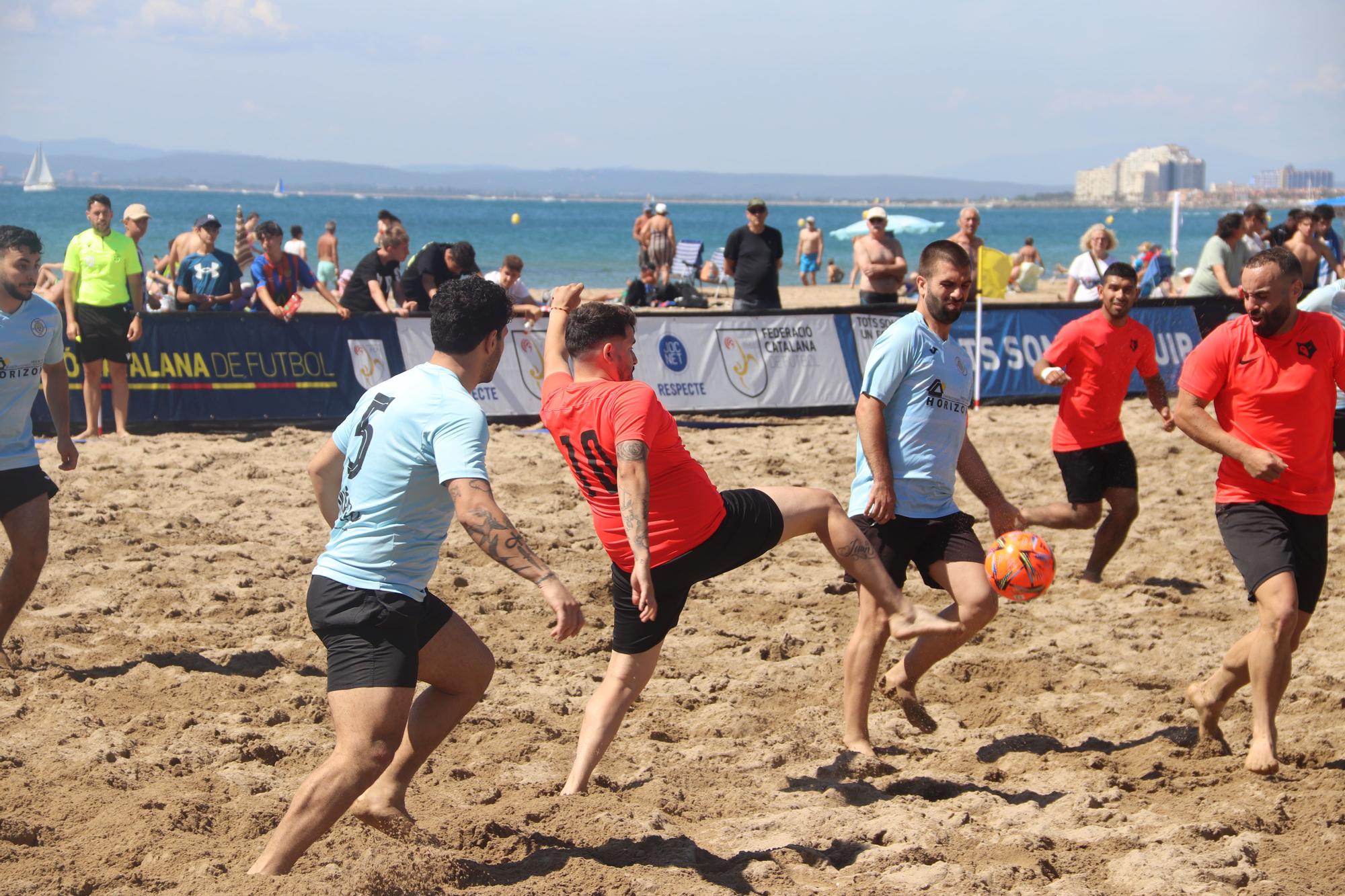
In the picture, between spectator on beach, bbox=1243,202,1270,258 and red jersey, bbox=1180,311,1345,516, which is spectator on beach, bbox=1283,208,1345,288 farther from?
red jersey, bbox=1180,311,1345,516

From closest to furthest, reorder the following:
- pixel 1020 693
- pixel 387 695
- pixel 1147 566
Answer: pixel 387 695 → pixel 1020 693 → pixel 1147 566

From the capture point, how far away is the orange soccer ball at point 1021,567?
16.0 ft

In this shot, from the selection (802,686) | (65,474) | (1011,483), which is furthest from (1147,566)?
(65,474)

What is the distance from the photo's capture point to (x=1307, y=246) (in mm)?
11602

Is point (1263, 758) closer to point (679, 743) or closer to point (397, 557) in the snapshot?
point (679, 743)

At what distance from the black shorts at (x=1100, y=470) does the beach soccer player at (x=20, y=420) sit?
207 inches

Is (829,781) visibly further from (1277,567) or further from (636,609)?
(1277,567)

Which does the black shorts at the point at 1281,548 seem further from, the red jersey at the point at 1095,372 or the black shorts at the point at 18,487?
the black shorts at the point at 18,487

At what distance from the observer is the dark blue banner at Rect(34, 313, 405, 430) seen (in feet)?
34.6

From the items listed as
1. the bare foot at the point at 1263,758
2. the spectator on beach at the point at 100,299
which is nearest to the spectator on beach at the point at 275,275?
the spectator on beach at the point at 100,299

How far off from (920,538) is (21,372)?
153 inches

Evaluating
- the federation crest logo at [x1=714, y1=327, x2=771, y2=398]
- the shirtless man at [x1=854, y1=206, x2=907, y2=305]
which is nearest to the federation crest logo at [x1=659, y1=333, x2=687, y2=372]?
the federation crest logo at [x1=714, y1=327, x2=771, y2=398]

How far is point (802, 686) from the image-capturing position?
17.9ft

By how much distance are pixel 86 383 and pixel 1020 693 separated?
26.2 feet
